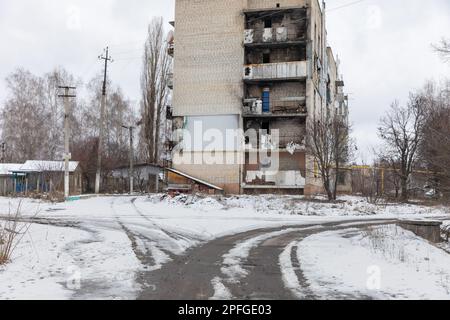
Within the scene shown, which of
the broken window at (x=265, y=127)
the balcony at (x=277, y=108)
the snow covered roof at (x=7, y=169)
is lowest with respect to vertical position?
the snow covered roof at (x=7, y=169)

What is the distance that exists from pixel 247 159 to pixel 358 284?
31.3 metres

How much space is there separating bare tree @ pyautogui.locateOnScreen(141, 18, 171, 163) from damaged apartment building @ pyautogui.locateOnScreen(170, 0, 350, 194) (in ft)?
33.2

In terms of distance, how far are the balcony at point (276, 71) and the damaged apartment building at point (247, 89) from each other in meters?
0.08

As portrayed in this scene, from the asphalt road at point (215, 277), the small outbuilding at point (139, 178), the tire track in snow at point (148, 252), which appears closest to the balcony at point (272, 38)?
the small outbuilding at point (139, 178)

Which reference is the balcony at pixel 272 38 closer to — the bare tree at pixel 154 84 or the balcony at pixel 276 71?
the balcony at pixel 276 71

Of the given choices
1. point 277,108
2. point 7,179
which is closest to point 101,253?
point 277,108

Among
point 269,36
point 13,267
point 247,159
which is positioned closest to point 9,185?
point 247,159

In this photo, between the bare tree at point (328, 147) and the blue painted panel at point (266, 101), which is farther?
the blue painted panel at point (266, 101)

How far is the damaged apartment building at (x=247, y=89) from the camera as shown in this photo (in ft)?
122

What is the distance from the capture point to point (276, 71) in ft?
122

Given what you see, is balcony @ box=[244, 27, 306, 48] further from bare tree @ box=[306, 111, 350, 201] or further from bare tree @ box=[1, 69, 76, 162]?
→ bare tree @ box=[1, 69, 76, 162]

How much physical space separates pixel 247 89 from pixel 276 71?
3.48 metres

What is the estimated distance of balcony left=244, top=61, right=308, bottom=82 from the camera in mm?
36750

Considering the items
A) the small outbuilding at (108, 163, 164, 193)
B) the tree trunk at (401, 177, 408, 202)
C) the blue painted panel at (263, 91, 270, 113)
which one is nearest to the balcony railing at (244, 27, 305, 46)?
the blue painted panel at (263, 91, 270, 113)
